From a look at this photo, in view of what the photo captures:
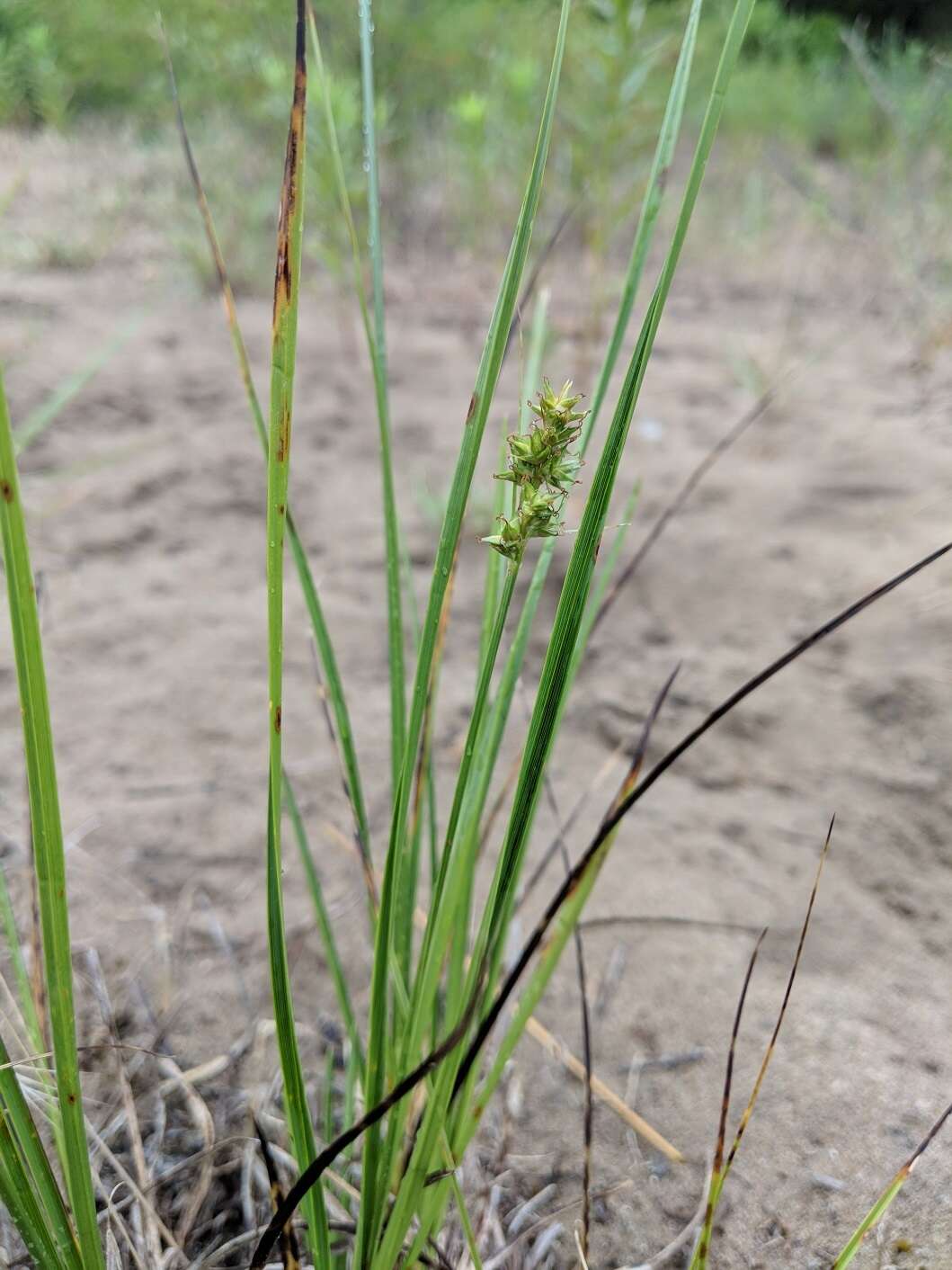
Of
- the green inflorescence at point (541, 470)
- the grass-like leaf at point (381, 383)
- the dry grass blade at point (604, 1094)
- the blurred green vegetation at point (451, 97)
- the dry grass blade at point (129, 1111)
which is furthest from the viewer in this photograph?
the blurred green vegetation at point (451, 97)

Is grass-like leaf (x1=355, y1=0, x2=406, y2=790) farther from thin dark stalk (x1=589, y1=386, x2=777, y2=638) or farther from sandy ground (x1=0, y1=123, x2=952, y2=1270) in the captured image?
sandy ground (x1=0, y1=123, x2=952, y2=1270)

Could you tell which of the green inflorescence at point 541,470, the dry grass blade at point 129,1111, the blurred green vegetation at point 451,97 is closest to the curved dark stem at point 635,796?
the green inflorescence at point 541,470

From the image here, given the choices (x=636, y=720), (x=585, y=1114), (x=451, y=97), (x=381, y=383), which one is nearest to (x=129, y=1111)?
(x=585, y=1114)

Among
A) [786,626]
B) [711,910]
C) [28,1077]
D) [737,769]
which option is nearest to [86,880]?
[28,1077]

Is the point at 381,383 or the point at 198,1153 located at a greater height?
the point at 381,383

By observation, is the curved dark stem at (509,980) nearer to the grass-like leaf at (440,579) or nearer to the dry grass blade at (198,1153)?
the grass-like leaf at (440,579)

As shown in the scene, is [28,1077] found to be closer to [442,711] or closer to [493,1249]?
[493,1249]

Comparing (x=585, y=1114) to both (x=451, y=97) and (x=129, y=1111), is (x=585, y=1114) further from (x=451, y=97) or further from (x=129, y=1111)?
(x=451, y=97)

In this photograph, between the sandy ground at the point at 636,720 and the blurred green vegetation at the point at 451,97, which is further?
the blurred green vegetation at the point at 451,97
